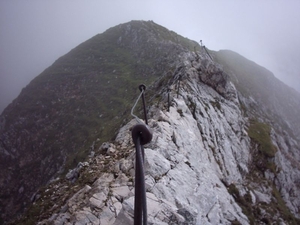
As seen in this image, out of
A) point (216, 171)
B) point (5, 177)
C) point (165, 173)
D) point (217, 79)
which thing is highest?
point (217, 79)

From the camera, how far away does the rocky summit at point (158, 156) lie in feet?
28.9

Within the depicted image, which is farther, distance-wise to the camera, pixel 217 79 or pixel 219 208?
pixel 217 79

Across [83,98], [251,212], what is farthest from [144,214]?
[83,98]

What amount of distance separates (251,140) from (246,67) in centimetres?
13035

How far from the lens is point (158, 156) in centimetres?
1021

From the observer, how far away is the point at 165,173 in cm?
948

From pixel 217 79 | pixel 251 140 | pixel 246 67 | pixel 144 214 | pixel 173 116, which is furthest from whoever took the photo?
pixel 246 67

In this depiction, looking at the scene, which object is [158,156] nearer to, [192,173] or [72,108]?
[192,173]

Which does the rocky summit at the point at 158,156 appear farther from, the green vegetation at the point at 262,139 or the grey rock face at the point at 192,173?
the green vegetation at the point at 262,139

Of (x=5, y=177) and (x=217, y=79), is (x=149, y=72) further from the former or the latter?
(x=5, y=177)

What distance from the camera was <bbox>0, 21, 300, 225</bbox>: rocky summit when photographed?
8.80 meters

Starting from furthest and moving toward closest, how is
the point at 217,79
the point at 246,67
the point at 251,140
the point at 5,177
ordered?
1. the point at 246,67
2. the point at 5,177
3. the point at 217,79
4. the point at 251,140

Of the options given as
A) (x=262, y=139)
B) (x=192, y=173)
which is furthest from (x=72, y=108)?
(x=192, y=173)

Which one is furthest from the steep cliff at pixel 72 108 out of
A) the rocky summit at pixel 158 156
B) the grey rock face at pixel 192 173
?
the grey rock face at pixel 192 173
